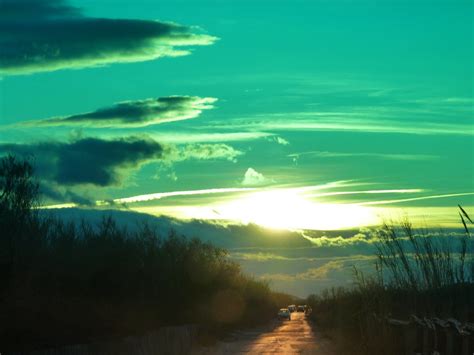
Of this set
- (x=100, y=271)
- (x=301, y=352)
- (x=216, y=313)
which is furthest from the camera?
(x=216, y=313)

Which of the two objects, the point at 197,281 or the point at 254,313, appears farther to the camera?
the point at 254,313

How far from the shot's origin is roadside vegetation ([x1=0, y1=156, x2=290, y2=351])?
29.0m

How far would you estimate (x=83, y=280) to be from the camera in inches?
1470

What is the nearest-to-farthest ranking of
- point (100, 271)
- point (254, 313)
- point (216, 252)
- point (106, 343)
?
point (106, 343), point (100, 271), point (216, 252), point (254, 313)

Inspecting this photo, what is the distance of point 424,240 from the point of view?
21172mm

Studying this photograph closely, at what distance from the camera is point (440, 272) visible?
65.9 feet

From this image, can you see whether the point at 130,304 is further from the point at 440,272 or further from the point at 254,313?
the point at 254,313

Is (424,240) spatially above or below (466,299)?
above

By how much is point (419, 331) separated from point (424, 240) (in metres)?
2.51

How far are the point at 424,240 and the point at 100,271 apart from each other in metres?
21.6

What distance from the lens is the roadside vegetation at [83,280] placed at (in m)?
29.0

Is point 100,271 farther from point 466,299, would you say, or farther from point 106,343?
point 466,299

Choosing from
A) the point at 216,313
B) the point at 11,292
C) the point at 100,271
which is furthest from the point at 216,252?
the point at 11,292

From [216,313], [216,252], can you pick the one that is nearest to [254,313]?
[216,252]
